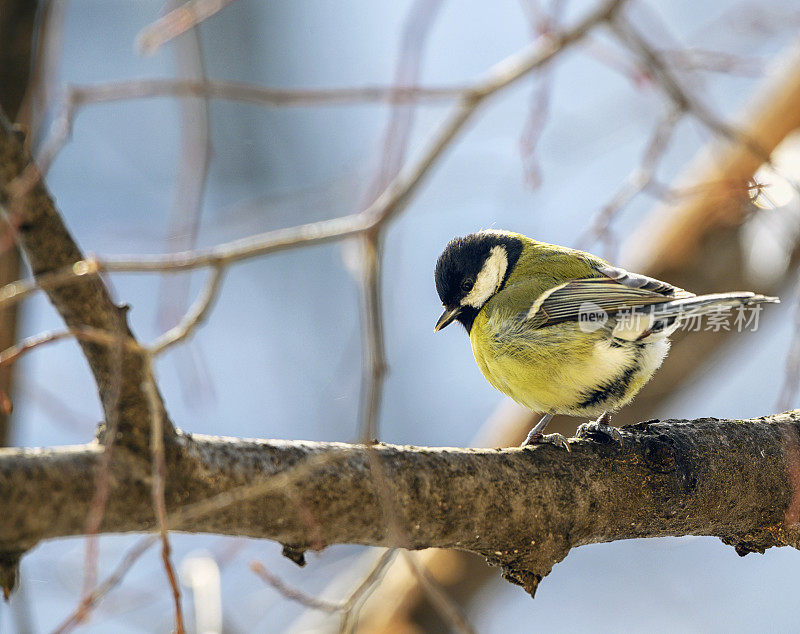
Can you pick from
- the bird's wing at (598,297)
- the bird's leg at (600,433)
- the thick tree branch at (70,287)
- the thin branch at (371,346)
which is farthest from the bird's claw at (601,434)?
the thick tree branch at (70,287)

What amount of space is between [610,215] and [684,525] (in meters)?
0.83

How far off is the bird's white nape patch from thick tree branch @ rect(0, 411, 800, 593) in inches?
33.7

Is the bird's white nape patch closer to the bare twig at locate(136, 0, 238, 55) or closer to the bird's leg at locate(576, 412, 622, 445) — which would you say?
the bird's leg at locate(576, 412, 622, 445)

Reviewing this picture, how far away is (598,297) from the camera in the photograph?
2275 millimetres

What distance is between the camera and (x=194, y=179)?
1.90 m

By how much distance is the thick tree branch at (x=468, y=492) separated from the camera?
1129mm

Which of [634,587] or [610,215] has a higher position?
[610,215]

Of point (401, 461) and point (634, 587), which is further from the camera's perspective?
point (634, 587)

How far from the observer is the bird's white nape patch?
2.61m

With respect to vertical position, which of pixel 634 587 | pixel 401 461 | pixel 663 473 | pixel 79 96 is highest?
pixel 79 96

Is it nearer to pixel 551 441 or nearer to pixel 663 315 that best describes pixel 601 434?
pixel 551 441

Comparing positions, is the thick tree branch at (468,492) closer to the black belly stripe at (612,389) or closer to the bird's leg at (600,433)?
the bird's leg at (600,433)

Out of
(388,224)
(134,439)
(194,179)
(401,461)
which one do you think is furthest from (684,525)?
(194,179)

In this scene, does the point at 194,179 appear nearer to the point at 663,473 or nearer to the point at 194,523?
the point at 194,523
